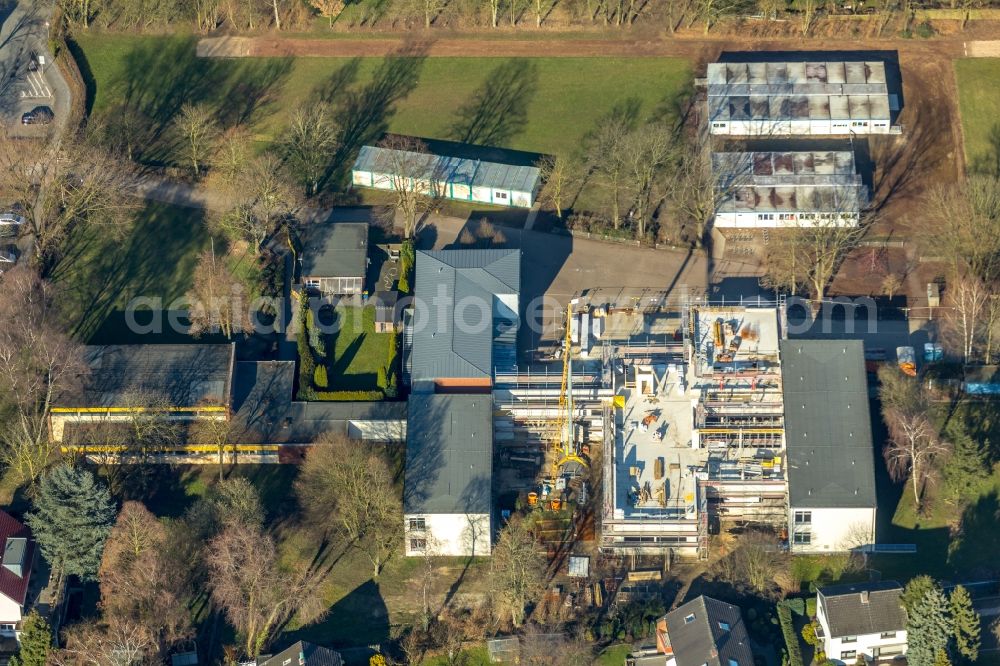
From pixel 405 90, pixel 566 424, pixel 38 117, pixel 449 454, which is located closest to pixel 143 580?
pixel 449 454

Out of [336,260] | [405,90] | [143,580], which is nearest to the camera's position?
[143,580]

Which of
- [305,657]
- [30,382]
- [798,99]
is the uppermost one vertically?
[798,99]

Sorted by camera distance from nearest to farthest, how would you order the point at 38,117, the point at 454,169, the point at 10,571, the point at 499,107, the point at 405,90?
1. the point at 10,571
2. the point at 454,169
3. the point at 499,107
4. the point at 38,117
5. the point at 405,90

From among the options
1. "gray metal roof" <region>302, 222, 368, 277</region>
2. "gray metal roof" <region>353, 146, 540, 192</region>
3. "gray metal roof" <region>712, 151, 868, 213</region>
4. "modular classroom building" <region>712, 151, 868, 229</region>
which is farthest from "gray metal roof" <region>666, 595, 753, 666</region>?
"gray metal roof" <region>353, 146, 540, 192</region>

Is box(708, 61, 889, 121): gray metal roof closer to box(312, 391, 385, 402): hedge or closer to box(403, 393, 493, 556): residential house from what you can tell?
box(403, 393, 493, 556): residential house

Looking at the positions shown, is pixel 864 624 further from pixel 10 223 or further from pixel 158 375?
pixel 10 223

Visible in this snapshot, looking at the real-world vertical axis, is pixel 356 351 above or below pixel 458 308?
below

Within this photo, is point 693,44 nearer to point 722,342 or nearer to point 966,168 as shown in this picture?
point 966,168

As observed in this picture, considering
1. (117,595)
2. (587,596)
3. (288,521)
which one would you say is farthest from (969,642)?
(117,595)
